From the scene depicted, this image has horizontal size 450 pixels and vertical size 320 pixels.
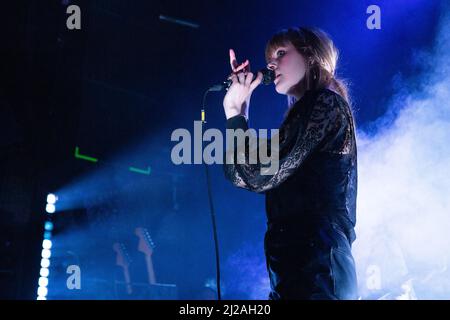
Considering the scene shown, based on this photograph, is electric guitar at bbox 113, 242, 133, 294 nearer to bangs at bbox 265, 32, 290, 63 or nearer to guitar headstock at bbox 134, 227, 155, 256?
guitar headstock at bbox 134, 227, 155, 256

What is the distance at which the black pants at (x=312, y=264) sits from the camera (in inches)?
54.6

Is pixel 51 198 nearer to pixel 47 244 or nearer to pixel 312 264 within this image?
pixel 47 244

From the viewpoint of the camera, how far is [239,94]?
1766 mm

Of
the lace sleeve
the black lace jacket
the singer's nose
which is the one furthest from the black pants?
the singer's nose

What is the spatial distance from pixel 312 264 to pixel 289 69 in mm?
791

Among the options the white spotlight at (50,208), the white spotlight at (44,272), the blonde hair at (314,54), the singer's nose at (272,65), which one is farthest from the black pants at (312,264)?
the white spotlight at (50,208)

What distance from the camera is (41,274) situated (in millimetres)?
3646

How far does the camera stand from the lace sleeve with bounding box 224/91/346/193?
1512 millimetres

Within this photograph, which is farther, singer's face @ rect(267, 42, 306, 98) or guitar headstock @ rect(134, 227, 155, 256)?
guitar headstock @ rect(134, 227, 155, 256)

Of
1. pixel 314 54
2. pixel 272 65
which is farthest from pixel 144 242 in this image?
pixel 314 54

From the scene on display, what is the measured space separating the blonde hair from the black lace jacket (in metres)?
0.20
